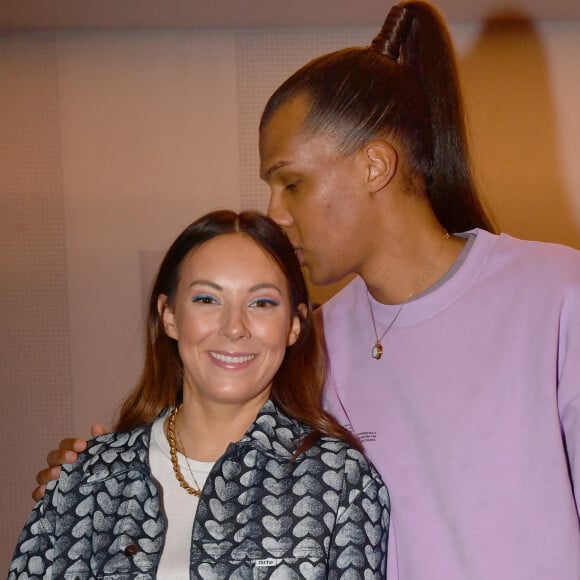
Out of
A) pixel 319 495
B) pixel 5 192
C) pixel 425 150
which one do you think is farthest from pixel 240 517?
pixel 5 192

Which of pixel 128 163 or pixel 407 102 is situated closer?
pixel 407 102

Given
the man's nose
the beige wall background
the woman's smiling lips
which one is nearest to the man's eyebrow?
the man's nose

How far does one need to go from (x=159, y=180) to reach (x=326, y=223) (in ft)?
6.42

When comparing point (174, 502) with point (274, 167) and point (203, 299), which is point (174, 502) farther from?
point (274, 167)

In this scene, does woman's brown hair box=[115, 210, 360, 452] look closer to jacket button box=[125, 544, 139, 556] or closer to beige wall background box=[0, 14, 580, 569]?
jacket button box=[125, 544, 139, 556]

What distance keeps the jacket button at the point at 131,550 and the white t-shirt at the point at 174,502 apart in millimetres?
49

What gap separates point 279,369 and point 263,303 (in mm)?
197

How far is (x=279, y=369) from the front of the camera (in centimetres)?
192

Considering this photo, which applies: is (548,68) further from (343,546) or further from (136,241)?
(343,546)

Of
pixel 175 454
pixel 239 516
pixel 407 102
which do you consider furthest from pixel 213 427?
pixel 407 102

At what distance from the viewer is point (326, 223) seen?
188 cm

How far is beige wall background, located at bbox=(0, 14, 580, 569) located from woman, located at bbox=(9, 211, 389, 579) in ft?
6.23

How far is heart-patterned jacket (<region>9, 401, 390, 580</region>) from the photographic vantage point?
1.67m

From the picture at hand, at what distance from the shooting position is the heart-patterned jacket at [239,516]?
1668 mm
